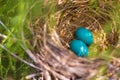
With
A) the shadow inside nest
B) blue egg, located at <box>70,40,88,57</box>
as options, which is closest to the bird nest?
the shadow inside nest

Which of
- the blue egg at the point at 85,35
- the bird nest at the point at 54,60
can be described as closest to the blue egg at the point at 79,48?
the blue egg at the point at 85,35

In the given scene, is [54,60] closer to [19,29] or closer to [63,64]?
[63,64]

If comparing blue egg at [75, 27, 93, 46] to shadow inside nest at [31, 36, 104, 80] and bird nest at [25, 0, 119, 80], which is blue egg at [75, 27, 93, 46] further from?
shadow inside nest at [31, 36, 104, 80]

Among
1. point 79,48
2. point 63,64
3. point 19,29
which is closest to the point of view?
point 63,64

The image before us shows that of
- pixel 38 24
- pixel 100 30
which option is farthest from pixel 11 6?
pixel 100 30

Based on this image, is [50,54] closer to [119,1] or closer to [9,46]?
[9,46]

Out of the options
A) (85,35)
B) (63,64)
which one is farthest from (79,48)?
(63,64)
